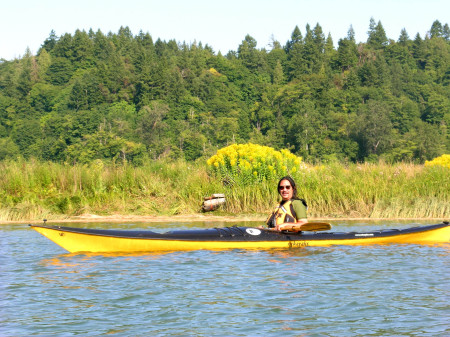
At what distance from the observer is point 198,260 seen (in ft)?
33.2

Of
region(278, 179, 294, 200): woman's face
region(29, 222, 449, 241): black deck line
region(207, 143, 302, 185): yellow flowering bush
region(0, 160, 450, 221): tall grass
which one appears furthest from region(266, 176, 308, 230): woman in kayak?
region(207, 143, 302, 185): yellow flowering bush

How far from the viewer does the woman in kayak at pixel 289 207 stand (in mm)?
10977

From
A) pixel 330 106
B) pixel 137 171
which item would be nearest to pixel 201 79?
pixel 330 106

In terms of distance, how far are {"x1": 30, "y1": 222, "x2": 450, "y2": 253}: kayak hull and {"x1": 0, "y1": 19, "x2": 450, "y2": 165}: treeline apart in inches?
2637

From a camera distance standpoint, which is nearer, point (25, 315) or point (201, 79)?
point (25, 315)

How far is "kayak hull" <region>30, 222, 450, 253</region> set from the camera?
10375mm

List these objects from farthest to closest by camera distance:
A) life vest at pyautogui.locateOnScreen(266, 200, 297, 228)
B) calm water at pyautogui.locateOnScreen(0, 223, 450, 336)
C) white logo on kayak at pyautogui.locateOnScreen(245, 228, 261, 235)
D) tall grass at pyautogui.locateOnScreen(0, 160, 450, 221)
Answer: tall grass at pyautogui.locateOnScreen(0, 160, 450, 221) < life vest at pyautogui.locateOnScreen(266, 200, 297, 228) < white logo on kayak at pyautogui.locateOnScreen(245, 228, 261, 235) < calm water at pyautogui.locateOnScreen(0, 223, 450, 336)

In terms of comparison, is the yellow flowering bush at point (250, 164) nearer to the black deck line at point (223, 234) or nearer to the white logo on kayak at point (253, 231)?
the black deck line at point (223, 234)

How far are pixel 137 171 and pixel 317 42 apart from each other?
123926 millimetres

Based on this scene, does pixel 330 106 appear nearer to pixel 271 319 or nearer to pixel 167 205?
pixel 167 205

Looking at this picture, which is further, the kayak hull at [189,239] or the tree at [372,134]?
the tree at [372,134]

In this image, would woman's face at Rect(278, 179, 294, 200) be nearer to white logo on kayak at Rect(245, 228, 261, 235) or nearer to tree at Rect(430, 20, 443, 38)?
white logo on kayak at Rect(245, 228, 261, 235)

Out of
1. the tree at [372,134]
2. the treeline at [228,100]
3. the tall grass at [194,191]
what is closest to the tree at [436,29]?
the treeline at [228,100]

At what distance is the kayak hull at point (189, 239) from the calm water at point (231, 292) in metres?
0.15
